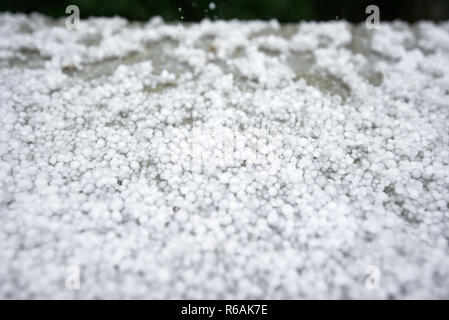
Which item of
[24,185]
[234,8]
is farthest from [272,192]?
[234,8]

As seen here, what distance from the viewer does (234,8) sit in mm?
1493

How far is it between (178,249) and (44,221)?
346 mm

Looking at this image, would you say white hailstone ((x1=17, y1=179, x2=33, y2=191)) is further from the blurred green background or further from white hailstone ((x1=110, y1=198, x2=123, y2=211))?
the blurred green background

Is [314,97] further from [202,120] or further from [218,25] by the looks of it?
[218,25]

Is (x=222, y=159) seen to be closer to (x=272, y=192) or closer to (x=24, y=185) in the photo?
(x=272, y=192)

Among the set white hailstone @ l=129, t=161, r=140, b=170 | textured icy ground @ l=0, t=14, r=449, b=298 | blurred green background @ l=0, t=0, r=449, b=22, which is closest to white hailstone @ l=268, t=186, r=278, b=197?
textured icy ground @ l=0, t=14, r=449, b=298

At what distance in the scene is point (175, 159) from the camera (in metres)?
1.06

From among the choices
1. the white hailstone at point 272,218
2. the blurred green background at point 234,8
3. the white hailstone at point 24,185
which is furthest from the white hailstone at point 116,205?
the blurred green background at point 234,8

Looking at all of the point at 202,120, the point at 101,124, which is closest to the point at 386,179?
the point at 202,120

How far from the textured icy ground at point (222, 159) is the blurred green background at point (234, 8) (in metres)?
0.05

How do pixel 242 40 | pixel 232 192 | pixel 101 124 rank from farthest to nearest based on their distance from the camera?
pixel 242 40, pixel 101 124, pixel 232 192

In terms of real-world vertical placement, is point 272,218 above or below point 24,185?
below

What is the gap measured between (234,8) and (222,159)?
751 mm
